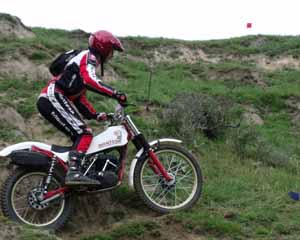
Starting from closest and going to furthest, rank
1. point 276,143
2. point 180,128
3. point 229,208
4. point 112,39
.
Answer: point 112,39 < point 229,208 < point 180,128 < point 276,143

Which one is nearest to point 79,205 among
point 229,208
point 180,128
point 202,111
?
point 229,208

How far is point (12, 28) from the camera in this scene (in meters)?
15.0

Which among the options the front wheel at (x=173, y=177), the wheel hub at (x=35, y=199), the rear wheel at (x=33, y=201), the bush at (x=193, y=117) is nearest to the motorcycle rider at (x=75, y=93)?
the rear wheel at (x=33, y=201)

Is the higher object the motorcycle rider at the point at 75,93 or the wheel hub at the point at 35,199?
the motorcycle rider at the point at 75,93

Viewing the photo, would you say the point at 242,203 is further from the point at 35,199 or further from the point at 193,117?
the point at 193,117

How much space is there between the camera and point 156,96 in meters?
11.9

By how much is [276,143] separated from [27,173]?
7249 mm

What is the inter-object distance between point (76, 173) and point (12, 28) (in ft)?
33.1

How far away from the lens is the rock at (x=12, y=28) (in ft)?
47.8

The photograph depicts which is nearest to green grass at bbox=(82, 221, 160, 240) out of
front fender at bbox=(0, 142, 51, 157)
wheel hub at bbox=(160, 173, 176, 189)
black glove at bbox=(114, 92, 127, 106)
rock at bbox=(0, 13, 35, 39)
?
wheel hub at bbox=(160, 173, 176, 189)

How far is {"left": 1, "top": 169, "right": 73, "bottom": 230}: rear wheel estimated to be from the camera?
5691mm

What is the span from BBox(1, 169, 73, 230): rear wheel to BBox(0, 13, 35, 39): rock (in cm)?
911

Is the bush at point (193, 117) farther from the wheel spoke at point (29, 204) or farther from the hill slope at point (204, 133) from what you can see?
the wheel spoke at point (29, 204)

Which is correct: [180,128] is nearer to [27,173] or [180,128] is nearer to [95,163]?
[95,163]
